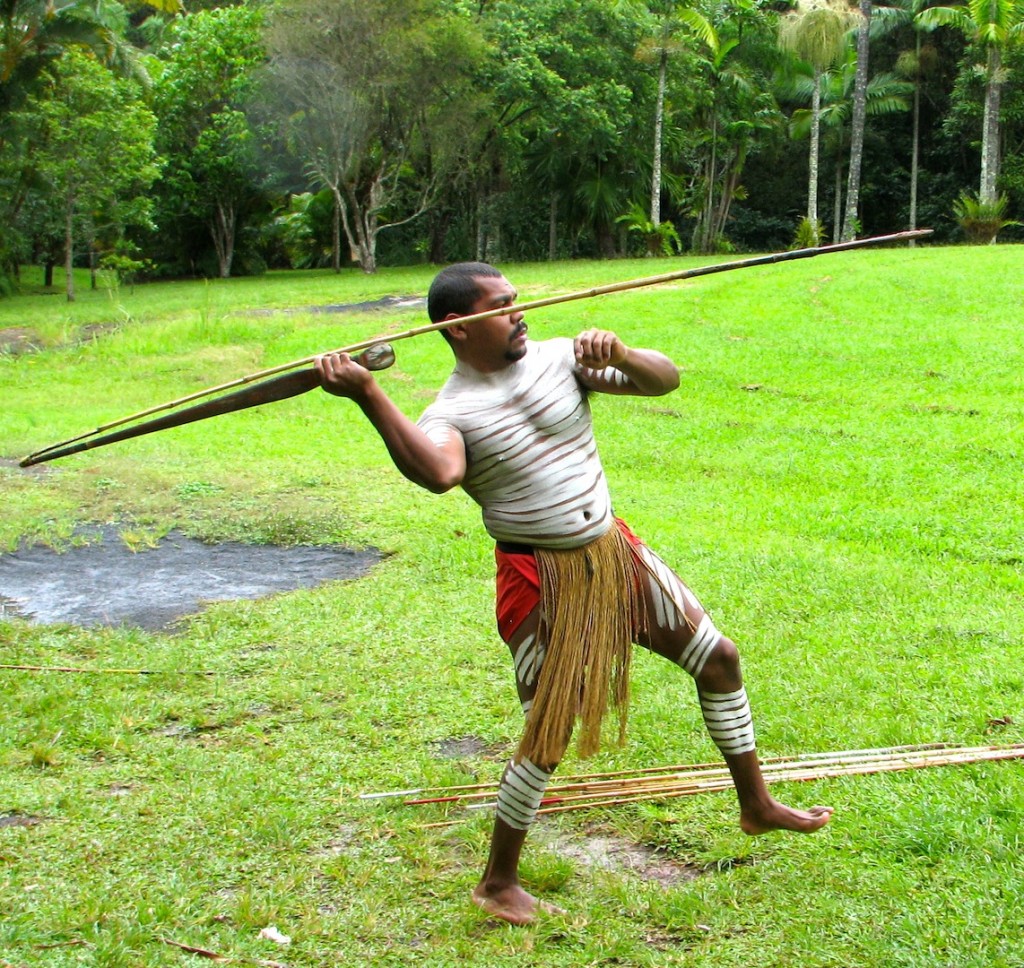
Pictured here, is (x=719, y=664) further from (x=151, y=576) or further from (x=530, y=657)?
(x=151, y=576)

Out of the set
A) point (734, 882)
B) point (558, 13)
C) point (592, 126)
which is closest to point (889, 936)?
point (734, 882)

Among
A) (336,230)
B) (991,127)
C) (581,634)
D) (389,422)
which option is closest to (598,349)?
(389,422)

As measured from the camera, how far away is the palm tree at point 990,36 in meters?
23.4

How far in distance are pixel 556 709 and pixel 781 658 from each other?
2099 millimetres

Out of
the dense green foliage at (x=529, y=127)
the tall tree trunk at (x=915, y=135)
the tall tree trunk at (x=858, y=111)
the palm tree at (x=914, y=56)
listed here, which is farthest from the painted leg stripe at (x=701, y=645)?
the tall tree trunk at (x=915, y=135)

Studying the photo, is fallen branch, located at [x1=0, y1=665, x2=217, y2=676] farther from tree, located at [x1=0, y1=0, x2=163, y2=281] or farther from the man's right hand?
tree, located at [x1=0, y1=0, x2=163, y2=281]

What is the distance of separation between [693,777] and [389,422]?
170 centimetres

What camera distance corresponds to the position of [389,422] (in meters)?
2.86

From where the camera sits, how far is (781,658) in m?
5.01

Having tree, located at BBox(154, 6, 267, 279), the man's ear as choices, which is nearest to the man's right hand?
the man's ear

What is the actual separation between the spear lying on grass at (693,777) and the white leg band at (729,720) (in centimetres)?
55

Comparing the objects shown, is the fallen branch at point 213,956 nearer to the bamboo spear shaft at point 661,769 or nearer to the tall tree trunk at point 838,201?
the bamboo spear shaft at point 661,769

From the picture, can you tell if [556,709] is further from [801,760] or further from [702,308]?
[702,308]

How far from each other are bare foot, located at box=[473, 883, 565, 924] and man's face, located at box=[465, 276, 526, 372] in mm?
1389
